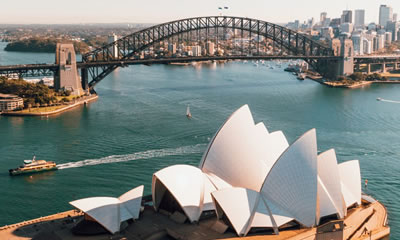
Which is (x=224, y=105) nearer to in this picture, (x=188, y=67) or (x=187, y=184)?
(x=187, y=184)

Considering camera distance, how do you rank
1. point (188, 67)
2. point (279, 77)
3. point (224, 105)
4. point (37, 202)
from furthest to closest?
point (188, 67), point (279, 77), point (224, 105), point (37, 202)

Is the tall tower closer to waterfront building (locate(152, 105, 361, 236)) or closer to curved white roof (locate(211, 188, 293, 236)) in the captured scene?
waterfront building (locate(152, 105, 361, 236))

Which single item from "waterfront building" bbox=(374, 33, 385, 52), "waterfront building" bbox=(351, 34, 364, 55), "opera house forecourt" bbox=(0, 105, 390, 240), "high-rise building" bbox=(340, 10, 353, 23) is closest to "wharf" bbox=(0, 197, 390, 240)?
"opera house forecourt" bbox=(0, 105, 390, 240)

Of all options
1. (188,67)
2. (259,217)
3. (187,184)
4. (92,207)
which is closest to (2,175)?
(92,207)

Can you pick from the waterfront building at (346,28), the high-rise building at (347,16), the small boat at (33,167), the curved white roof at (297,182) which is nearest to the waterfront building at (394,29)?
the waterfront building at (346,28)

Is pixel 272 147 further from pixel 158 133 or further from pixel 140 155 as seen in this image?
pixel 158 133

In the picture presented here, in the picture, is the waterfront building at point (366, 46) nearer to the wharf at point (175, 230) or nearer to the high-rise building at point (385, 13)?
the high-rise building at point (385, 13)
